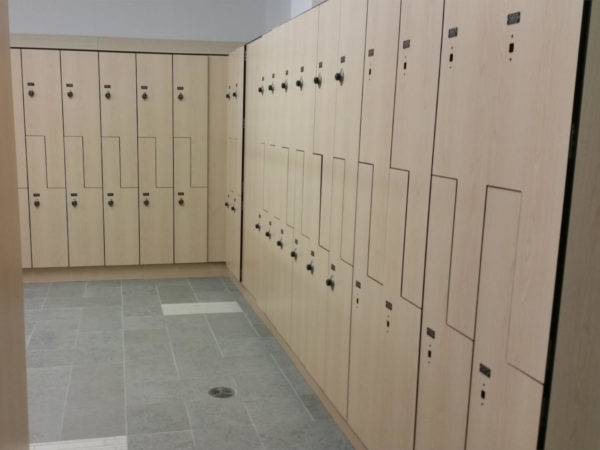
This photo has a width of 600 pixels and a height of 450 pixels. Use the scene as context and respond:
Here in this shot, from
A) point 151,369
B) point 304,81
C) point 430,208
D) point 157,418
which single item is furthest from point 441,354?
point 151,369

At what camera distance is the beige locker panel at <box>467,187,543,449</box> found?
2.03m

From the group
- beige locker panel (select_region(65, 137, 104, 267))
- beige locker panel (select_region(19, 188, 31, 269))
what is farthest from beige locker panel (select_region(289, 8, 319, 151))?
beige locker panel (select_region(19, 188, 31, 269))

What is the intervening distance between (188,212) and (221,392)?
328 centimetres

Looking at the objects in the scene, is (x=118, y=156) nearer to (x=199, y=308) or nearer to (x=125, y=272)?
(x=125, y=272)

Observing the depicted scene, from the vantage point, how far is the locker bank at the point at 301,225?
1.92 meters

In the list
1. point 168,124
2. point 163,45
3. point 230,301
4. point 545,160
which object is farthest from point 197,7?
point 545,160

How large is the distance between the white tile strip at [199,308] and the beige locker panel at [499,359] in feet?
13.3

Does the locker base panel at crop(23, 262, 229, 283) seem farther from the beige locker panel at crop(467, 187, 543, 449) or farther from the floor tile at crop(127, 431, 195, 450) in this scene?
the beige locker panel at crop(467, 187, 543, 449)

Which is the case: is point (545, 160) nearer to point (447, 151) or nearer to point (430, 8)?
point (447, 151)

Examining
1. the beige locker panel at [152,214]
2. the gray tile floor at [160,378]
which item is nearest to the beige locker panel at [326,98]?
the gray tile floor at [160,378]

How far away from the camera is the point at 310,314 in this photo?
13.9 feet

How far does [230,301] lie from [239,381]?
1972mm

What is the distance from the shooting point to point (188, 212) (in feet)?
23.7

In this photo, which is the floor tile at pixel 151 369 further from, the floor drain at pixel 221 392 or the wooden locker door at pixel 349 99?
the wooden locker door at pixel 349 99
